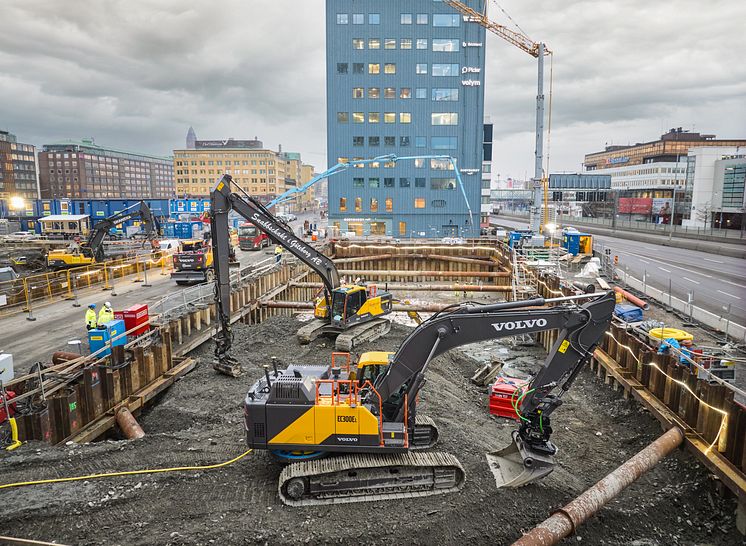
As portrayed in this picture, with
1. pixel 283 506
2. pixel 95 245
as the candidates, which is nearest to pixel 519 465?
pixel 283 506

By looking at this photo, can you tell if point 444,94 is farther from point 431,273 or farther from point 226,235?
point 226,235

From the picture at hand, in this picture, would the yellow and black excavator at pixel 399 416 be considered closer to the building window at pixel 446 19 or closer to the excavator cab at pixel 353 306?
the excavator cab at pixel 353 306

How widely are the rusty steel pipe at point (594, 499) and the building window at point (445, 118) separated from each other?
54.6m

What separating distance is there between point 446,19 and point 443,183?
19.1m

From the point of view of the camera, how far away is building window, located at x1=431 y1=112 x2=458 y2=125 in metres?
60.9

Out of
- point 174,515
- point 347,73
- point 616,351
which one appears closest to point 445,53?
point 347,73

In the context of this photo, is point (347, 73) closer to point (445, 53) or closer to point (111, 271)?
point (445, 53)

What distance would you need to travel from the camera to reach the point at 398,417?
9891 millimetres

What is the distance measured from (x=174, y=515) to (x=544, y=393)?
7047mm

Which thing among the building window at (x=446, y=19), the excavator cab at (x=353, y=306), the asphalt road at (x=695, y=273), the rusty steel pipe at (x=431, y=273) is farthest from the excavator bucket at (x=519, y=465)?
the building window at (x=446, y=19)

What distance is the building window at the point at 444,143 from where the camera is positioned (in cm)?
6100

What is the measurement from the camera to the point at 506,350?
21844 mm

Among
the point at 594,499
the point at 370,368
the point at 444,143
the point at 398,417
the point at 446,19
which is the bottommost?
the point at 594,499

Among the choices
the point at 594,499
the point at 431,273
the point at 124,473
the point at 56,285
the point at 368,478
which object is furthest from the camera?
the point at 431,273
